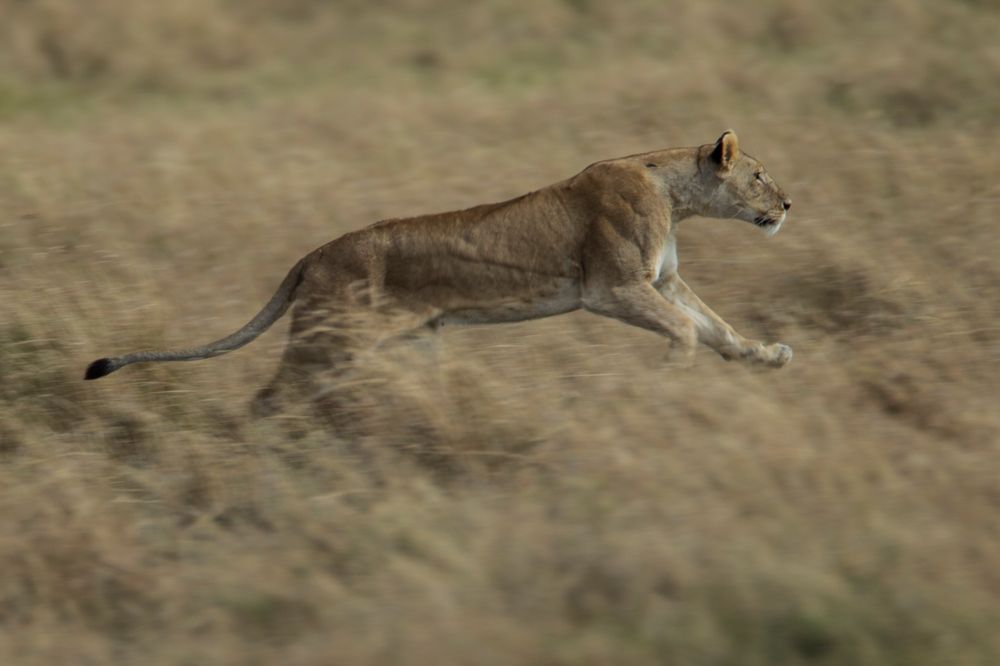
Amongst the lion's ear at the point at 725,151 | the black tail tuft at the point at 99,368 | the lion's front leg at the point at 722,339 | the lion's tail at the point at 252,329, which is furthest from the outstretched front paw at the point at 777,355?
the black tail tuft at the point at 99,368

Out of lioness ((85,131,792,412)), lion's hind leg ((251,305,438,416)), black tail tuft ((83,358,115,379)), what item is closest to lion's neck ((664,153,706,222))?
lioness ((85,131,792,412))

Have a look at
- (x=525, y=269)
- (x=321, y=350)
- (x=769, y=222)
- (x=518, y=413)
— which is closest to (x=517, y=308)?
(x=525, y=269)

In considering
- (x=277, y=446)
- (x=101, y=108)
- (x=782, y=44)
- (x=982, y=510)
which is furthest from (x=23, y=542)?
(x=782, y=44)

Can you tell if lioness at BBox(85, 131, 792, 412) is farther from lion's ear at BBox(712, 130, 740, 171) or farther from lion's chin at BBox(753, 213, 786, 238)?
lion's chin at BBox(753, 213, 786, 238)

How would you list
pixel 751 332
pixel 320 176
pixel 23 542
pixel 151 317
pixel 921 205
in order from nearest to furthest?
pixel 23 542
pixel 151 317
pixel 751 332
pixel 921 205
pixel 320 176

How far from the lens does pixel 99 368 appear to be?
5449 mm

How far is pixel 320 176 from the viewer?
9.10 meters

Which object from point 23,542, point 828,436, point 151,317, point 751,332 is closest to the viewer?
point 23,542

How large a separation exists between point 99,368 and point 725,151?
2455 mm

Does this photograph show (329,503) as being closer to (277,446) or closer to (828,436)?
(277,446)

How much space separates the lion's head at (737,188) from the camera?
19.8ft

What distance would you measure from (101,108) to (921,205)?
6065 mm

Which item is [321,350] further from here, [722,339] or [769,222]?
[769,222]

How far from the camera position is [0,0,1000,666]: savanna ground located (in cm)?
418
